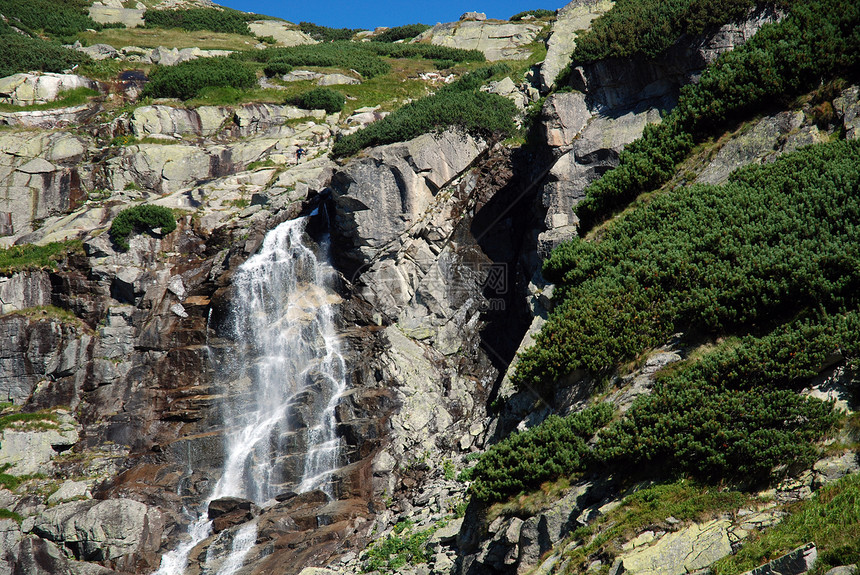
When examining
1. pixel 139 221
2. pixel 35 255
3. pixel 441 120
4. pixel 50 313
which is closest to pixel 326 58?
pixel 441 120

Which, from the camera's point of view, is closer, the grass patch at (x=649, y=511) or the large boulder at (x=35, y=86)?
the grass patch at (x=649, y=511)

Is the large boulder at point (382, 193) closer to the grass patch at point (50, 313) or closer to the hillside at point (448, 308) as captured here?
the hillside at point (448, 308)

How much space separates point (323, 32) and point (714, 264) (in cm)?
7547

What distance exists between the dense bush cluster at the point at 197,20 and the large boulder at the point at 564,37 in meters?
47.8

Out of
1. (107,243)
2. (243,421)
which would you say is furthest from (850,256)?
(107,243)

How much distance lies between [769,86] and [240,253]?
25747mm

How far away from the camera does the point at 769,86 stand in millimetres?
17844

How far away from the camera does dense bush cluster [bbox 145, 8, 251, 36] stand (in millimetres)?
70500

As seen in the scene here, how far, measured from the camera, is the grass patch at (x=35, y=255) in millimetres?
31531

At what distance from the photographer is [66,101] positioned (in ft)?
150

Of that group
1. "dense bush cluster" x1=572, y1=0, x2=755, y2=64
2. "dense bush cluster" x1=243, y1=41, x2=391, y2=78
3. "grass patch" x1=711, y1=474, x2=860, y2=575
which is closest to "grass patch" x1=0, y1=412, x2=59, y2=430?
"grass patch" x1=711, y1=474, x2=860, y2=575

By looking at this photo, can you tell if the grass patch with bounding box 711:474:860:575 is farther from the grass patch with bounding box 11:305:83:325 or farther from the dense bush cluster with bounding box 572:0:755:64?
the grass patch with bounding box 11:305:83:325

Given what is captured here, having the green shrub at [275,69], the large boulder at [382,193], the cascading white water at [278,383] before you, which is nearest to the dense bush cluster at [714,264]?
the cascading white water at [278,383]

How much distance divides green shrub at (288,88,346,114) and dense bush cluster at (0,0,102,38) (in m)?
30.2
